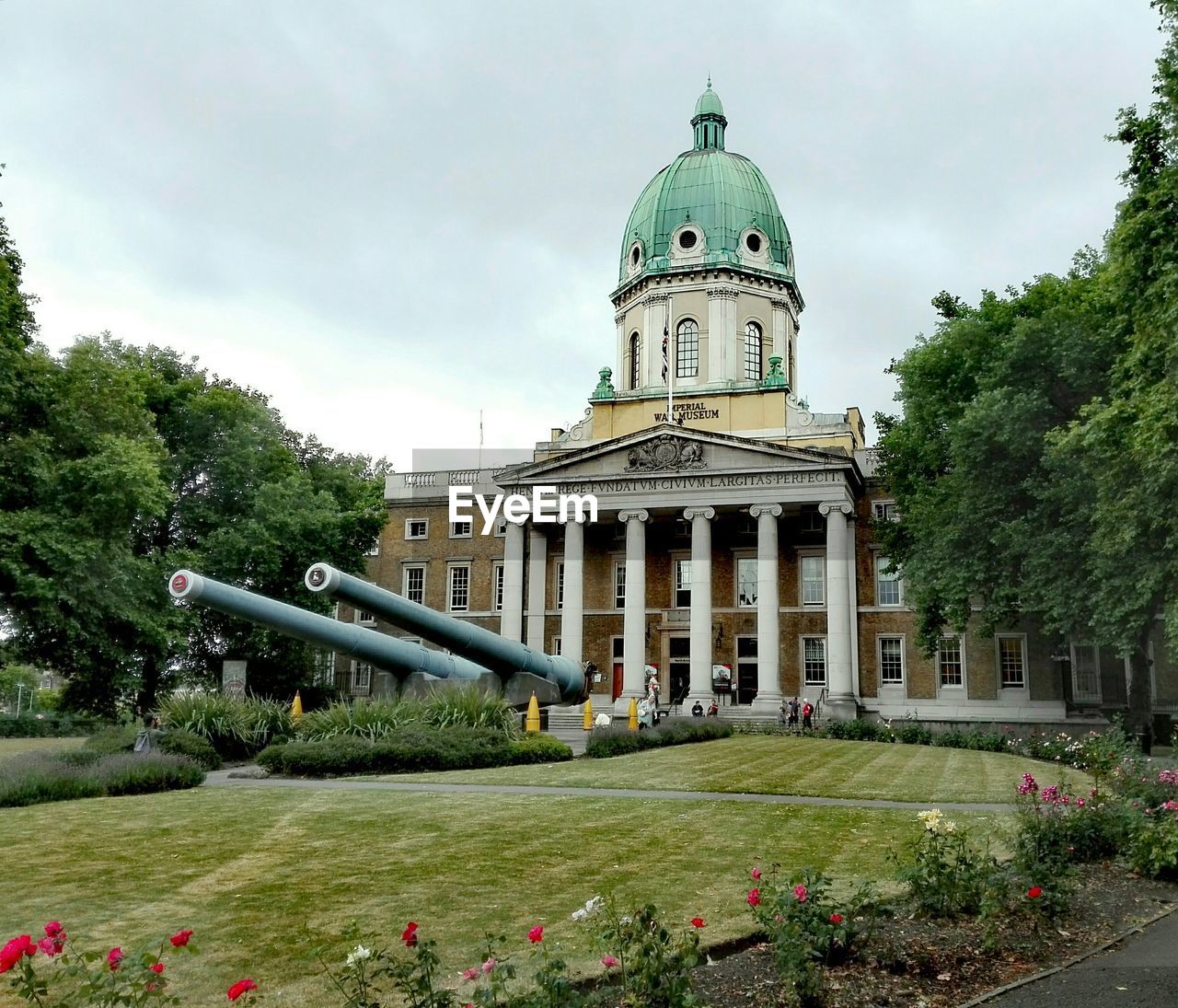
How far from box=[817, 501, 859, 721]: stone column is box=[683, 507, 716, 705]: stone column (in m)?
4.77

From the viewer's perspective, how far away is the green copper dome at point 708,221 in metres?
54.2

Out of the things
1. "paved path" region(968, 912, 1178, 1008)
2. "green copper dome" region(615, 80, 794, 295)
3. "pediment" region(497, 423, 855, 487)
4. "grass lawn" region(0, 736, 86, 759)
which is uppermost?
"green copper dome" region(615, 80, 794, 295)

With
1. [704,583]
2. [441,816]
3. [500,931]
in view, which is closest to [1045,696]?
[704,583]

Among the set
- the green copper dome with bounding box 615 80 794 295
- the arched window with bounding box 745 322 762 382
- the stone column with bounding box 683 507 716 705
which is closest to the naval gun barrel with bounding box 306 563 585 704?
the stone column with bounding box 683 507 716 705

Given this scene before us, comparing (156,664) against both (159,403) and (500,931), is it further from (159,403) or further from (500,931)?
(500,931)

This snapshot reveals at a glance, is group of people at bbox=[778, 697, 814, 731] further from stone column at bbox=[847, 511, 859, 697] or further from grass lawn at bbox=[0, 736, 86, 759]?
grass lawn at bbox=[0, 736, 86, 759]

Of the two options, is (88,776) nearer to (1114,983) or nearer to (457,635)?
(457,635)

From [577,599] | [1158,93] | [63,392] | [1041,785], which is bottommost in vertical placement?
[1041,785]

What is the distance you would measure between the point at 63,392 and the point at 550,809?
23.0 metres

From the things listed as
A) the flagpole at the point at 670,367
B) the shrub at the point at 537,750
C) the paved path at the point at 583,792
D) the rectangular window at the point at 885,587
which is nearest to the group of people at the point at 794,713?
the rectangular window at the point at 885,587

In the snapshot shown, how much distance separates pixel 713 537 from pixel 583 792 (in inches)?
1299

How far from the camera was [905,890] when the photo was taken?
9219 millimetres

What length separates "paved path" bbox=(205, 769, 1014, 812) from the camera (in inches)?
612

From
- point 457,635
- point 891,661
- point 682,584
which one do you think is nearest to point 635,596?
point 682,584
